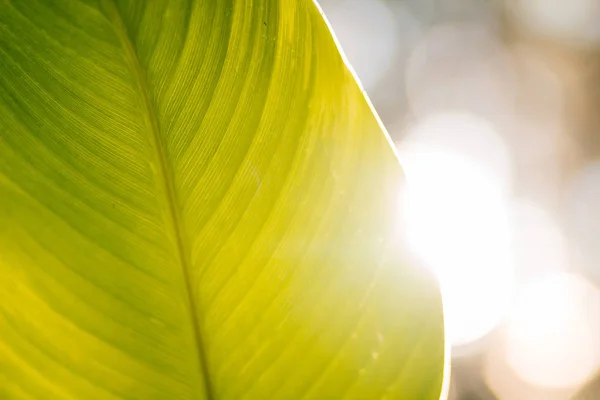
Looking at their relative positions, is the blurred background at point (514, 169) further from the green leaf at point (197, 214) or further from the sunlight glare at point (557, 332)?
the green leaf at point (197, 214)

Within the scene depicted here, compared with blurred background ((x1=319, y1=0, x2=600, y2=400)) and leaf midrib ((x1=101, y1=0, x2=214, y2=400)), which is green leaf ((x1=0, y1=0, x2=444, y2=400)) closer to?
leaf midrib ((x1=101, y1=0, x2=214, y2=400))

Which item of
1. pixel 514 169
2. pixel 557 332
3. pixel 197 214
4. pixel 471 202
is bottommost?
pixel 197 214

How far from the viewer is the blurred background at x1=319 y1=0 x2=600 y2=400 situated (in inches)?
138

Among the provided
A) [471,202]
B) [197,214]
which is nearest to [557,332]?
[471,202]

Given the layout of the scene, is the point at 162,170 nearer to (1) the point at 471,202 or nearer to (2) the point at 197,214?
(2) the point at 197,214

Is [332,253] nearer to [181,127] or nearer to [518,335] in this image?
[181,127]

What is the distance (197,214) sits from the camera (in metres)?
0.42

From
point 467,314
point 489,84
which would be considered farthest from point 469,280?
point 489,84

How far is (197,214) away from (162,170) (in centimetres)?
4

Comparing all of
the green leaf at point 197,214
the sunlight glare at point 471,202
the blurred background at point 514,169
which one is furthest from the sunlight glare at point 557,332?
the green leaf at point 197,214

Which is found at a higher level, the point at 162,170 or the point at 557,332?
the point at 557,332

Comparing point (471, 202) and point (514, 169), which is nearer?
point (471, 202)

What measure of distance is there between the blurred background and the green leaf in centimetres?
259

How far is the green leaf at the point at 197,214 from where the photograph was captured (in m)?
0.38
